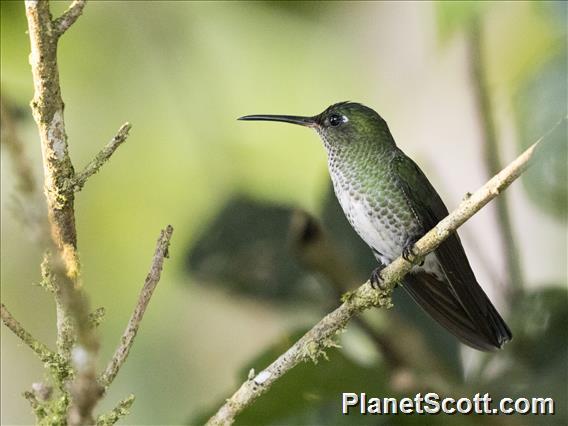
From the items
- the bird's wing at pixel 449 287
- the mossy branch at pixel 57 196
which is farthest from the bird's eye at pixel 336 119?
the mossy branch at pixel 57 196

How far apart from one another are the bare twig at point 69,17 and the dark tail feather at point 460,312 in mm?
988

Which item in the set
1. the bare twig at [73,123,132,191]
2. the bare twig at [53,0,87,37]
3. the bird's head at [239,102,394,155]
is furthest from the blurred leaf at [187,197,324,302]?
the bare twig at [53,0,87,37]

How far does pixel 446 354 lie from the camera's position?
75.7 inches

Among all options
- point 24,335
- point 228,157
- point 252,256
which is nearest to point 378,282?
point 24,335

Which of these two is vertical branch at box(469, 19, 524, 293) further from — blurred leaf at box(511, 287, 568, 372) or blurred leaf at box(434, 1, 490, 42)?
blurred leaf at box(434, 1, 490, 42)

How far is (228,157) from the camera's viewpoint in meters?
2.50

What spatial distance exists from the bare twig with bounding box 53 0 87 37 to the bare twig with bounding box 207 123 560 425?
49cm

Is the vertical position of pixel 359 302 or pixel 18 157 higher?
pixel 359 302

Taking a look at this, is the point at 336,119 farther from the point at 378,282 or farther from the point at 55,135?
the point at 55,135

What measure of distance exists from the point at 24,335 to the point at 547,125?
3.73ft

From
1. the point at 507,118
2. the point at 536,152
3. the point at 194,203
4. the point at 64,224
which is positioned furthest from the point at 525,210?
the point at 64,224

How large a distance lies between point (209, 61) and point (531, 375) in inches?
55.1

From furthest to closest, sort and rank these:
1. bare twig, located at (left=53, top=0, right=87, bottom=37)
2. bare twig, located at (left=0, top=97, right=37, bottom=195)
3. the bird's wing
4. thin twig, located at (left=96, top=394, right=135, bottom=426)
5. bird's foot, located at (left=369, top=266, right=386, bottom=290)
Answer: the bird's wing
bird's foot, located at (left=369, top=266, right=386, bottom=290)
thin twig, located at (left=96, top=394, right=135, bottom=426)
bare twig, located at (left=53, top=0, right=87, bottom=37)
bare twig, located at (left=0, top=97, right=37, bottom=195)

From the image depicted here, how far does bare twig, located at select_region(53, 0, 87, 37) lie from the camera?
886mm
